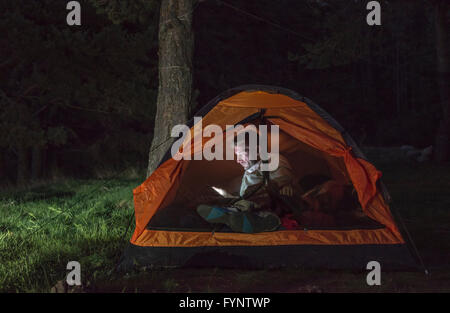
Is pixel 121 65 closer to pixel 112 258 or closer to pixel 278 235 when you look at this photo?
pixel 112 258

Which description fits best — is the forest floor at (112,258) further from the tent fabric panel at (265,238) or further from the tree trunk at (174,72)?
the tree trunk at (174,72)

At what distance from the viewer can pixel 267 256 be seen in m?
4.34

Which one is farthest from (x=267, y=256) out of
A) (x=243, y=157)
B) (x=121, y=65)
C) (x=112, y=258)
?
(x=121, y=65)

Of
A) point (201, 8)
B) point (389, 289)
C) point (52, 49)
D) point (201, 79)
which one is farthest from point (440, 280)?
point (201, 8)

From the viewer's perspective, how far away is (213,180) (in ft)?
21.9

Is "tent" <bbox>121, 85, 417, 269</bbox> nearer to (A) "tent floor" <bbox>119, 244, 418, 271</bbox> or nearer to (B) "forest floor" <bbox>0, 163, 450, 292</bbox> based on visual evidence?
(A) "tent floor" <bbox>119, 244, 418, 271</bbox>

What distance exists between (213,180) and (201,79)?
36.9ft

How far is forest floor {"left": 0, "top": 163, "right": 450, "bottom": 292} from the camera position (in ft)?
12.5

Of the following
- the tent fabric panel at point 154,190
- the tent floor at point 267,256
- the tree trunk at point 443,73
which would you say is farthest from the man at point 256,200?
the tree trunk at point 443,73

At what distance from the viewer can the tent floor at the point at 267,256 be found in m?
4.27

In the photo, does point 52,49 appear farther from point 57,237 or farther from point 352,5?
point 352,5

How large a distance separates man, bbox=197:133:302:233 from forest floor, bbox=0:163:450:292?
0.50 metres

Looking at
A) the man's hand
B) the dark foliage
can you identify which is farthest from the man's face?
the dark foliage

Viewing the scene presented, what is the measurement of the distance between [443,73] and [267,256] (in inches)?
484
